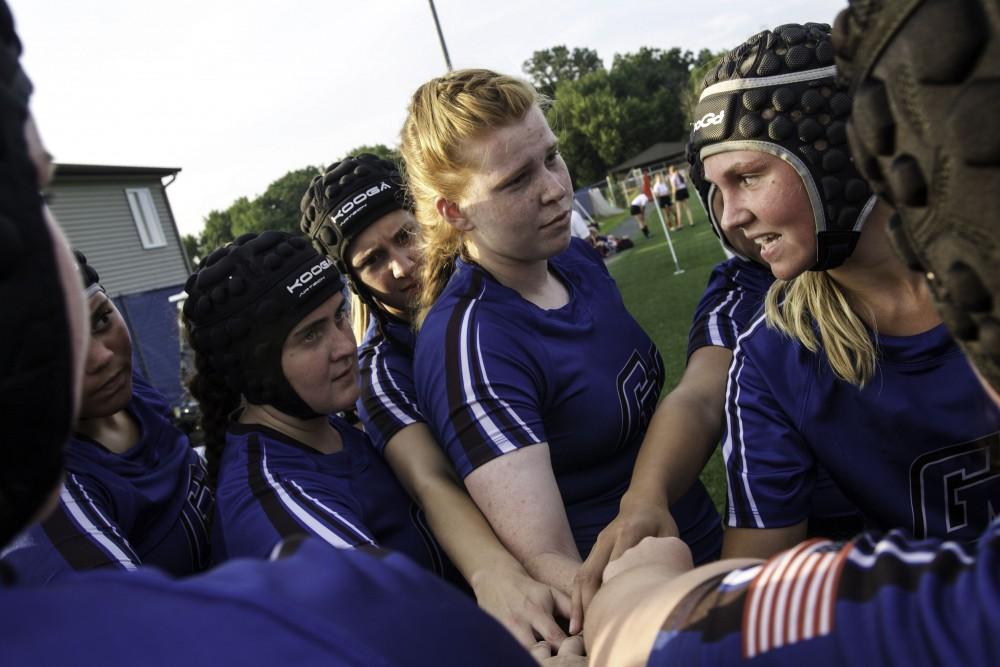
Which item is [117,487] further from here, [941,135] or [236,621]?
[941,135]

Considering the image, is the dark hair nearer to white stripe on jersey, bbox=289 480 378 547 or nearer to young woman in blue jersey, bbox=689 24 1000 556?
white stripe on jersey, bbox=289 480 378 547

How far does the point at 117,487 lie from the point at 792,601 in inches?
89.0

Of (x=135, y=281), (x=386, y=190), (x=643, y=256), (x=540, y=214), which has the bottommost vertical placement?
(x=643, y=256)

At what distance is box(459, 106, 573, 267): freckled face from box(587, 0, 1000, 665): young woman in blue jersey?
180 centimetres

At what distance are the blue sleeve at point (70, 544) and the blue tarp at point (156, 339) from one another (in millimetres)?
14429

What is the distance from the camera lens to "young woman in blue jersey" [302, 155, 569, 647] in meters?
2.18

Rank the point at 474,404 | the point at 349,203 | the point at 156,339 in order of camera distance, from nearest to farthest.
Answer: the point at 474,404, the point at 349,203, the point at 156,339

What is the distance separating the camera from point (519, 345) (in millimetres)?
2600

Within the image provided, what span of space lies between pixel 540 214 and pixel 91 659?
2.36 metres

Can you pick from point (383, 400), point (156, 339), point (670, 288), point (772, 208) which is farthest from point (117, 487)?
point (156, 339)

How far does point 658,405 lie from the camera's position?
9.53 feet

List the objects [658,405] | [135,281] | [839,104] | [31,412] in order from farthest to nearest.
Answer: [135,281] < [658,405] < [839,104] < [31,412]

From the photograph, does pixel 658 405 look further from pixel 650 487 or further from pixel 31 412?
pixel 31 412

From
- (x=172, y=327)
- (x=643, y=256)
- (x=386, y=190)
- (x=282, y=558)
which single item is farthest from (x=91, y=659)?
(x=643, y=256)
